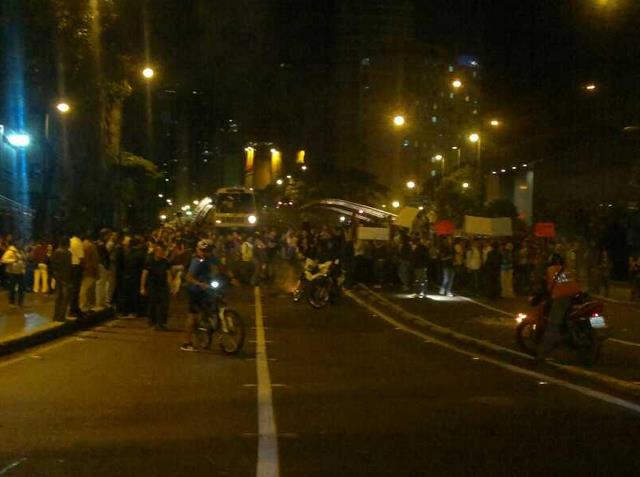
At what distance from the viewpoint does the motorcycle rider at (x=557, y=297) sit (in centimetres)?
1438

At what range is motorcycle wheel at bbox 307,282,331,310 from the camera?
1053 inches

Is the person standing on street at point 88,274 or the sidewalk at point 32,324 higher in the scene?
the person standing on street at point 88,274

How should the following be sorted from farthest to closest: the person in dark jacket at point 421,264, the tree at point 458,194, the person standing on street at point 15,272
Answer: the tree at point 458,194
the person in dark jacket at point 421,264
the person standing on street at point 15,272

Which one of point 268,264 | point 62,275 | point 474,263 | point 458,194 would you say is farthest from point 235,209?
point 62,275

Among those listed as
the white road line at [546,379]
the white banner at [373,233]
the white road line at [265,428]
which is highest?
the white banner at [373,233]

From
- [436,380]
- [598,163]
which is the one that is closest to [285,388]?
[436,380]

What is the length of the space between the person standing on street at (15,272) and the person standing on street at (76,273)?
256 cm

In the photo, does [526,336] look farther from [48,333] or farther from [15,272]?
[15,272]

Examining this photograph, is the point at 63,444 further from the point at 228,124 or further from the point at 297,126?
the point at 297,126

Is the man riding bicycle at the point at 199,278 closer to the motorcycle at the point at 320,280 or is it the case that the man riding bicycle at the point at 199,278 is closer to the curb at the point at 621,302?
the motorcycle at the point at 320,280

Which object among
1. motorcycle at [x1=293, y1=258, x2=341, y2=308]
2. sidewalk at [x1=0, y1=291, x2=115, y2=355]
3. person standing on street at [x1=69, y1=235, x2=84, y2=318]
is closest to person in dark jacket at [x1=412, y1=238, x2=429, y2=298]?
motorcycle at [x1=293, y1=258, x2=341, y2=308]

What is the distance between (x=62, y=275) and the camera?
19359mm

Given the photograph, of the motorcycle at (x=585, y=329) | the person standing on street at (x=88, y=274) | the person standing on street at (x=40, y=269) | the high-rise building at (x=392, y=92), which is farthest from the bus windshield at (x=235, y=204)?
the motorcycle at (x=585, y=329)

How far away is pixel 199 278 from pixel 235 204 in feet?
154
